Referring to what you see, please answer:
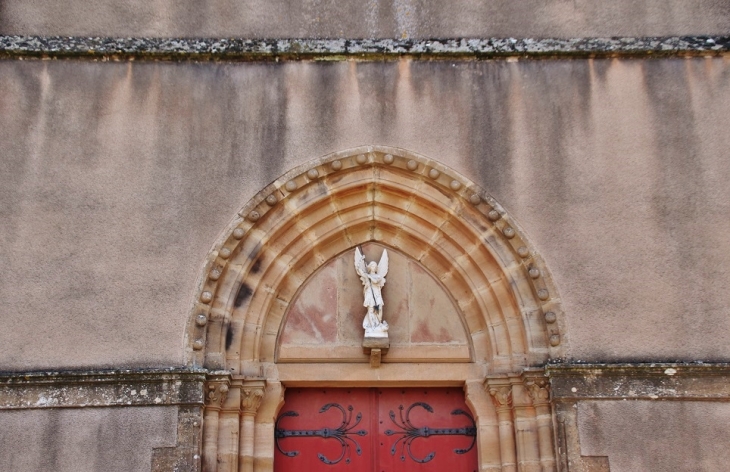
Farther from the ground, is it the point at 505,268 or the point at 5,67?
the point at 5,67

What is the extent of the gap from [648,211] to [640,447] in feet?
5.77

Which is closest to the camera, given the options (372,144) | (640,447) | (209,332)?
(640,447)

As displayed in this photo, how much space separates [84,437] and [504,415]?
299 cm

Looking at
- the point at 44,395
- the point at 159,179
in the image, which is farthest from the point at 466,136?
the point at 44,395

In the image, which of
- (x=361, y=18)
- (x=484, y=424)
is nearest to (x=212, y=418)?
(x=484, y=424)

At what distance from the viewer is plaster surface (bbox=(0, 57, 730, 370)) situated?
6.42m

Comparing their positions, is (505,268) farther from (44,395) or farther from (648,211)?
(44,395)

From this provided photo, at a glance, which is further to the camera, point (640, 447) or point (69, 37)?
point (69, 37)

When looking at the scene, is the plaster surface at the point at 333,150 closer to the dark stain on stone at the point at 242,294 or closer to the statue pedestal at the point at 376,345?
the dark stain on stone at the point at 242,294

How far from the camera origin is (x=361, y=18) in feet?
23.9

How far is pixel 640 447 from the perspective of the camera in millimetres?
6078

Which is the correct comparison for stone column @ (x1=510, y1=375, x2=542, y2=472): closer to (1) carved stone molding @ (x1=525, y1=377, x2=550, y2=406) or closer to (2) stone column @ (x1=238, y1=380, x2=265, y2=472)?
(1) carved stone molding @ (x1=525, y1=377, x2=550, y2=406)

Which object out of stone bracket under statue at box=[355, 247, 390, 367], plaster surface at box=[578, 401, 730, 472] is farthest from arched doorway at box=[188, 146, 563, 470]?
plaster surface at box=[578, 401, 730, 472]

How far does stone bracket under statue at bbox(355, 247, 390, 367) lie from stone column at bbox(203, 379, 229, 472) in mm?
1116
